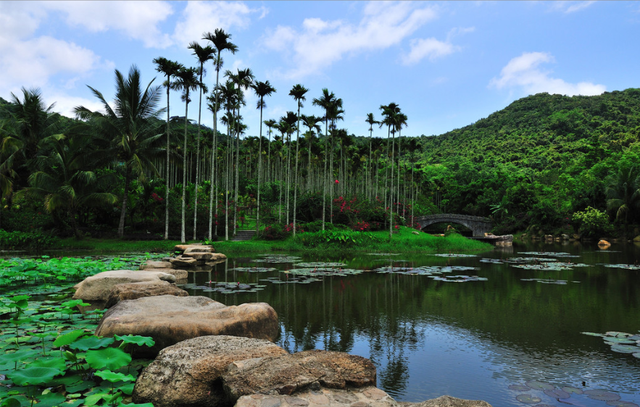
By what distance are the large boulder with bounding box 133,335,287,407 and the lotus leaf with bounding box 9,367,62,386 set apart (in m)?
0.80

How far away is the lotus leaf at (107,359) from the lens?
12.4ft

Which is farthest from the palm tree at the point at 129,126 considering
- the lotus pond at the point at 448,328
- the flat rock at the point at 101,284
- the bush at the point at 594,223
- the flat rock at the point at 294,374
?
the bush at the point at 594,223

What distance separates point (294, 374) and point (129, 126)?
2769 centimetres

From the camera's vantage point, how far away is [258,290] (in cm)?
1062

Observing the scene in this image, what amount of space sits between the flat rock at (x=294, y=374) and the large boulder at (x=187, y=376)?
26 cm

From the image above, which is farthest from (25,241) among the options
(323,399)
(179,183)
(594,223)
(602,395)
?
(594,223)

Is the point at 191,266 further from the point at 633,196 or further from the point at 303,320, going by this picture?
the point at 633,196

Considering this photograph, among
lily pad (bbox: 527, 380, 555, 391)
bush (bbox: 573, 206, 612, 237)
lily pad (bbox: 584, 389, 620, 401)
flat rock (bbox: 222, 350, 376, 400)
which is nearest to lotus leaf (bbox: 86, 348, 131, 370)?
flat rock (bbox: 222, 350, 376, 400)

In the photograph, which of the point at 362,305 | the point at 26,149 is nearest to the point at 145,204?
the point at 26,149

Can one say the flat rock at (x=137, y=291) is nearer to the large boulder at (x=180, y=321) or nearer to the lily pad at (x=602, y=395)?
the large boulder at (x=180, y=321)

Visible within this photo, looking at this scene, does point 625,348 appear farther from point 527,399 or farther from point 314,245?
point 314,245

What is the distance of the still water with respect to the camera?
15.0ft

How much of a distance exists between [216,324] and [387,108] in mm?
28375

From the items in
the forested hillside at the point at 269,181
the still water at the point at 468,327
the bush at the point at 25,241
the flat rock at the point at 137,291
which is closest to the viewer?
the still water at the point at 468,327
